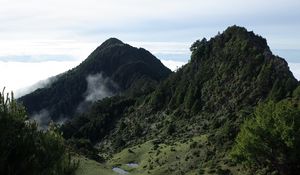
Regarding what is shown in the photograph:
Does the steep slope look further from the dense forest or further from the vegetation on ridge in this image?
the vegetation on ridge

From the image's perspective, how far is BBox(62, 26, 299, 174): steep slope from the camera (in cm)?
10816

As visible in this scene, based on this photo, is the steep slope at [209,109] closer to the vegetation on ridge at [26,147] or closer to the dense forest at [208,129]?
the dense forest at [208,129]

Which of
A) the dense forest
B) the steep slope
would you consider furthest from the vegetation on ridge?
the steep slope

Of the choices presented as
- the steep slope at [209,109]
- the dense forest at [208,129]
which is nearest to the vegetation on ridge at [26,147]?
the dense forest at [208,129]

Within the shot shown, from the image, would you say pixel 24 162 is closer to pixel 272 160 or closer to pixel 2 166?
pixel 2 166

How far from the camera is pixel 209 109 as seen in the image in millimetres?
156750

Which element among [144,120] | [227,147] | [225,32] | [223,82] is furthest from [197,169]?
[225,32]

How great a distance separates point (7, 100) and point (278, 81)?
116554mm

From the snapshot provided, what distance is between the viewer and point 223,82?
536 feet

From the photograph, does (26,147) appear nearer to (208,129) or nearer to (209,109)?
(208,129)

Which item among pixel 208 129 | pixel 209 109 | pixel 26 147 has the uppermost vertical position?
pixel 26 147

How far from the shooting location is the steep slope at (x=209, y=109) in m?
108

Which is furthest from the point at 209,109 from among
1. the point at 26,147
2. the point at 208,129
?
the point at 26,147

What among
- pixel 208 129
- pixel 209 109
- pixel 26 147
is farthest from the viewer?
pixel 209 109
